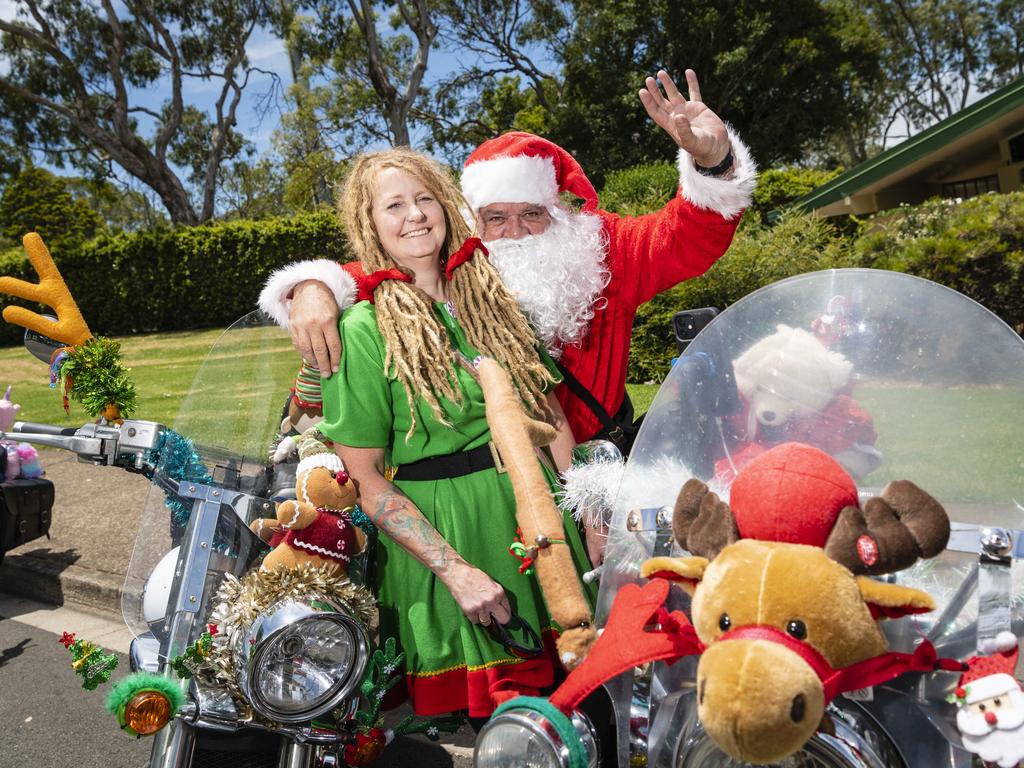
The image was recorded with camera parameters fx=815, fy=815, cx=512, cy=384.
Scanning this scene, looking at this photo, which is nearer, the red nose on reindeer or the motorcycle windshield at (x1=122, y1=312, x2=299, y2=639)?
the red nose on reindeer

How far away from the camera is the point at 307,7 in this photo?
27.0 meters

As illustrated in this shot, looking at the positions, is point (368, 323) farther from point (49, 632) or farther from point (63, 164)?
point (63, 164)

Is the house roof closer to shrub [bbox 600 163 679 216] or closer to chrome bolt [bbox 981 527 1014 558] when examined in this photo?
shrub [bbox 600 163 679 216]

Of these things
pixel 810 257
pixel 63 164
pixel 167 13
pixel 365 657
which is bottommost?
pixel 365 657

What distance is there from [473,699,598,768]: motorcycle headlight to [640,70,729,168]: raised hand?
5.44 ft

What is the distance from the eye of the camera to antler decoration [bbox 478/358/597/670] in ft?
5.38

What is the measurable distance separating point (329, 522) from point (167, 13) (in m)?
29.5

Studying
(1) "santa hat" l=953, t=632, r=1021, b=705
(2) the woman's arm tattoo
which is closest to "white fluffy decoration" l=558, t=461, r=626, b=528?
(2) the woman's arm tattoo

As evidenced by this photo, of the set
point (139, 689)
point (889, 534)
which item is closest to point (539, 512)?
point (889, 534)

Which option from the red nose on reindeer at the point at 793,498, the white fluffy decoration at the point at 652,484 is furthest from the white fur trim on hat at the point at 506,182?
the red nose on reindeer at the point at 793,498

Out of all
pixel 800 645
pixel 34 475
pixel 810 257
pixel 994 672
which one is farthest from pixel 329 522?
pixel 810 257

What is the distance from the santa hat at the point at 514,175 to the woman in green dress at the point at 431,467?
1.81 ft

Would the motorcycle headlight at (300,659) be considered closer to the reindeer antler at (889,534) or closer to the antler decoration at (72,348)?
the antler decoration at (72,348)

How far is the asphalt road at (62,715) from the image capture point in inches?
127
